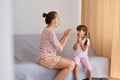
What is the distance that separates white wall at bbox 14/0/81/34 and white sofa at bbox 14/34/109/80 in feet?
0.65

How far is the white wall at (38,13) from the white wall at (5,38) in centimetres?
246

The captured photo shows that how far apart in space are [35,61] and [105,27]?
3.66 ft

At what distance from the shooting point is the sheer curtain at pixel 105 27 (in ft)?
9.42

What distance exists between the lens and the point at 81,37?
2.60m

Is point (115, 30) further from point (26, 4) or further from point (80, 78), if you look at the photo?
point (26, 4)

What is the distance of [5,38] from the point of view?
0.51 meters

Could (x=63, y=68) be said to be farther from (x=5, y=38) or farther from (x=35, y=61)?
(x=5, y=38)

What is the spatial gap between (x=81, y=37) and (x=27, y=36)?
738mm

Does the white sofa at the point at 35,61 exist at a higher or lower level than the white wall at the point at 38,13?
lower

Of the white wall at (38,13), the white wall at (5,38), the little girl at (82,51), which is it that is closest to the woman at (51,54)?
the little girl at (82,51)

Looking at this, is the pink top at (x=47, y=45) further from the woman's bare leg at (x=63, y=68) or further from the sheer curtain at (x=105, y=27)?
the sheer curtain at (x=105, y=27)

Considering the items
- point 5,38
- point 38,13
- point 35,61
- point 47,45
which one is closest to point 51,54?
point 47,45

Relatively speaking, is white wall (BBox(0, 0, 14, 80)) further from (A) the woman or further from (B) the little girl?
(B) the little girl

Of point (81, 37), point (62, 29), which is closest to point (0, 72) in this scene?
point (81, 37)
